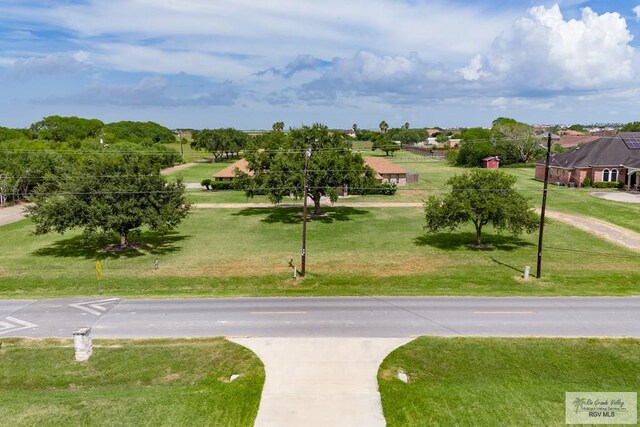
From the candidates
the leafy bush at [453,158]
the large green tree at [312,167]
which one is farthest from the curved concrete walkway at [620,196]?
the leafy bush at [453,158]

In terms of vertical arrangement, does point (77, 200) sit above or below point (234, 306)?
above

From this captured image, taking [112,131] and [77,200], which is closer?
[77,200]

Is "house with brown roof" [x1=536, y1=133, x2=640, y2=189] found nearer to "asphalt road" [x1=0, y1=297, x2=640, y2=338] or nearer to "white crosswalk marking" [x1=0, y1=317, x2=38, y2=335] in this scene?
"asphalt road" [x1=0, y1=297, x2=640, y2=338]

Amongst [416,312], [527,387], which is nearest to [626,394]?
[527,387]

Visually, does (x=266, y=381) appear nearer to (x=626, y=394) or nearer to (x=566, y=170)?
(x=626, y=394)

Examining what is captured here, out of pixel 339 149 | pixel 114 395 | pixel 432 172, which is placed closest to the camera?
pixel 114 395

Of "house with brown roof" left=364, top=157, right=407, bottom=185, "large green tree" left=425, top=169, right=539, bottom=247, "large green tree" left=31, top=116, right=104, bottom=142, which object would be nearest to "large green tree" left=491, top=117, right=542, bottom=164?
"house with brown roof" left=364, top=157, right=407, bottom=185

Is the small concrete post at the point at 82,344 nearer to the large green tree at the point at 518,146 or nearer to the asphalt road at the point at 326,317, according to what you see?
the asphalt road at the point at 326,317
